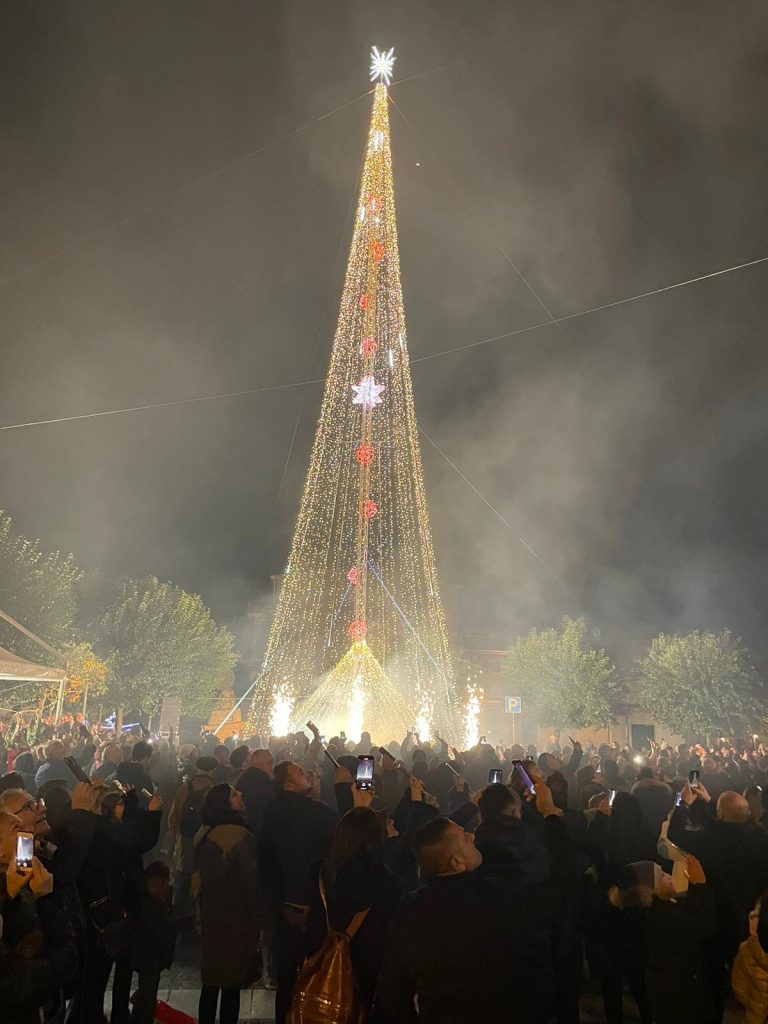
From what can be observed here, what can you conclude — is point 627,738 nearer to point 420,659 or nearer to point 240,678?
point 420,659

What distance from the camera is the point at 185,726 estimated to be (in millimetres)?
50000

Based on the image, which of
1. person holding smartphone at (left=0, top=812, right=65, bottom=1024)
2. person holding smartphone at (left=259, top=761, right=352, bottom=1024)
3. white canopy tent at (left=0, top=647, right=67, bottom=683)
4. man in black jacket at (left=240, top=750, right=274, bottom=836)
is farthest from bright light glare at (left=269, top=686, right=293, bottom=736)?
person holding smartphone at (left=0, top=812, right=65, bottom=1024)

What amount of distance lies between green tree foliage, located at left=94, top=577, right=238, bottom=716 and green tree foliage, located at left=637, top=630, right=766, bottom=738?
2908 cm

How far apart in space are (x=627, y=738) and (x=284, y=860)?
52.0m

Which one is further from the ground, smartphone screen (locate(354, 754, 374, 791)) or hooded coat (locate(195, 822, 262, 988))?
smartphone screen (locate(354, 754, 374, 791))

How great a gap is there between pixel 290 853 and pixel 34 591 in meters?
31.7

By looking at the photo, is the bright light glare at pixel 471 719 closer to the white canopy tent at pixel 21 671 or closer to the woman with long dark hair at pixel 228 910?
the white canopy tent at pixel 21 671

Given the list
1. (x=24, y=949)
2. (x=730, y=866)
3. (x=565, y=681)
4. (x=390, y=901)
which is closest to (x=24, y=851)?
(x=24, y=949)

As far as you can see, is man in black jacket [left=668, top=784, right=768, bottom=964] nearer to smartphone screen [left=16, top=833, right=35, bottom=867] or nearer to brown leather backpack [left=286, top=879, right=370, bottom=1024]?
brown leather backpack [left=286, top=879, right=370, bottom=1024]

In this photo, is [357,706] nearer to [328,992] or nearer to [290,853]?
[290,853]

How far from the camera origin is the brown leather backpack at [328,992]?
2.86 meters

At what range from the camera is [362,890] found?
3.29 meters

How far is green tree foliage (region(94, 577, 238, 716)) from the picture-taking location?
39281mm

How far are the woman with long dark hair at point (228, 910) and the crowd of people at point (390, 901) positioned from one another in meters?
0.01
